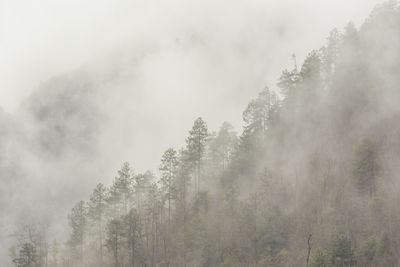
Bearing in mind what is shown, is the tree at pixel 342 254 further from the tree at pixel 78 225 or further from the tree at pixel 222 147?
the tree at pixel 78 225

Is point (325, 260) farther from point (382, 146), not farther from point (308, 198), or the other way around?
point (382, 146)

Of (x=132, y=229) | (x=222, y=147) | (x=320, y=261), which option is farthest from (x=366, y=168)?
(x=132, y=229)

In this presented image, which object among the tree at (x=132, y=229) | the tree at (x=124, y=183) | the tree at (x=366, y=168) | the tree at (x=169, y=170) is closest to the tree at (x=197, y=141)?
the tree at (x=169, y=170)

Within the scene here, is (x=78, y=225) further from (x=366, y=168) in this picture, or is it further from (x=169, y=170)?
(x=366, y=168)

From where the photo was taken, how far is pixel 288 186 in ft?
225

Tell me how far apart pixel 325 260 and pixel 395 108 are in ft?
130

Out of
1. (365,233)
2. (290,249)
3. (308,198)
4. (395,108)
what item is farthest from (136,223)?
(395,108)

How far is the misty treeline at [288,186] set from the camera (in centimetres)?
5444

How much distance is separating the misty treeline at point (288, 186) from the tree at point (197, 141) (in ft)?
0.79

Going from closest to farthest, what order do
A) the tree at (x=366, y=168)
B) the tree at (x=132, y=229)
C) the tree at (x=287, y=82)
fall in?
the tree at (x=366, y=168) < the tree at (x=132, y=229) < the tree at (x=287, y=82)

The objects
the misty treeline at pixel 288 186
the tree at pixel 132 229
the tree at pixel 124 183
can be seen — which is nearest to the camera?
the misty treeline at pixel 288 186

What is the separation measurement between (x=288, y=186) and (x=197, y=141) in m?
20.3

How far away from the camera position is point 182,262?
6038cm

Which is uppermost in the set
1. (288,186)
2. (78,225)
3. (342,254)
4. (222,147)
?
(222,147)
